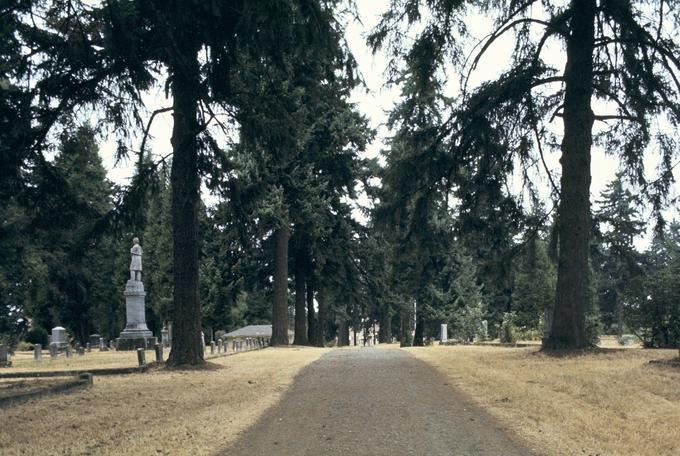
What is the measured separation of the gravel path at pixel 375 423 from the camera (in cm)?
635

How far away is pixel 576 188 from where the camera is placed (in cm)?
1673

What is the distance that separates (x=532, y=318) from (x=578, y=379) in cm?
2717

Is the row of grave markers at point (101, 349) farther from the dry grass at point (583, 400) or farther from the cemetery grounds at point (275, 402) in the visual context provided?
the dry grass at point (583, 400)

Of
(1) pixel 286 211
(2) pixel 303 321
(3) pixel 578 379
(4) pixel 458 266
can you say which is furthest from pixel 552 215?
(4) pixel 458 266

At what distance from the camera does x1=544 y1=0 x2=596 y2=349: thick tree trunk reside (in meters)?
16.4

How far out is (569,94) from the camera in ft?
55.5

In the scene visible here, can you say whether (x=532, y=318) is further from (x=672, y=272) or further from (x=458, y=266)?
(x=672, y=272)

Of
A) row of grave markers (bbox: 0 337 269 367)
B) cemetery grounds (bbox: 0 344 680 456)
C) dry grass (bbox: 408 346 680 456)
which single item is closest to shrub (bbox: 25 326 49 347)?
row of grave markers (bbox: 0 337 269 367)

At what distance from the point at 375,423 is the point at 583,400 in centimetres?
338

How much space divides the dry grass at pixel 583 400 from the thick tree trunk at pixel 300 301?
815 inches

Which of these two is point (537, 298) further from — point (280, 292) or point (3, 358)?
point (3, 358)

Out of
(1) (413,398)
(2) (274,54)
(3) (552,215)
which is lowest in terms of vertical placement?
(1) (413,398)

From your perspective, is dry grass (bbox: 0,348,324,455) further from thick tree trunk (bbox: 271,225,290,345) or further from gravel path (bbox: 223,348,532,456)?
thick tree trunk (bbox: 271,225,290,345)

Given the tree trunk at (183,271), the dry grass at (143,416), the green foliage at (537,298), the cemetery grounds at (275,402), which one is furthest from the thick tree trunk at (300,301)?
the dry grass at (143,416)
